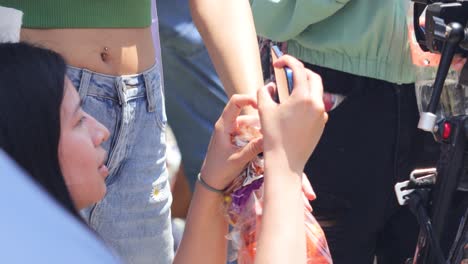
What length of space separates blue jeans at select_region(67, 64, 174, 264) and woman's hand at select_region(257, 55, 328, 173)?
17.3 inches

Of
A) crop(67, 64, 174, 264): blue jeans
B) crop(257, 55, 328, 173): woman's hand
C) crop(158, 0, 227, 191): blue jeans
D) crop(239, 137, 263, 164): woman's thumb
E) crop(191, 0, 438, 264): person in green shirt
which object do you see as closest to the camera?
crop(257, 55, 328, 173): woman's hand

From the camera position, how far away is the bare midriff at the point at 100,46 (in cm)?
151

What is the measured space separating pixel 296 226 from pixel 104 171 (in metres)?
0.37

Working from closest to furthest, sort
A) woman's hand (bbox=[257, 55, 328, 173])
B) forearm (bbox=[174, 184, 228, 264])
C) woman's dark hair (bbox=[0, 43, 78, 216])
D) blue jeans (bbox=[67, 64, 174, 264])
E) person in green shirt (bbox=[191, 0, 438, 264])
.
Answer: woman's dark hair (bbox=[0, 43, 78, 216]), woman's hand (bbox=[257, 55, 328, 173]), forearm (bbox=[174, 184, 228, 264]), blue jeans (bbox=[67, 64, 174, 264]), person in green shirt (bbox=[191, 0, 438, 264])

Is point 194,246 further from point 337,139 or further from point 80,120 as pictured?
point 337,139

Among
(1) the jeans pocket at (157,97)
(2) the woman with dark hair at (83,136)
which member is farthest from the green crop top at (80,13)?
(2) the woman with dark hair at (83,136)

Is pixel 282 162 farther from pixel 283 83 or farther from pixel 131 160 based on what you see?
pixel 131 160

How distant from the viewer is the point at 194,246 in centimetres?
146

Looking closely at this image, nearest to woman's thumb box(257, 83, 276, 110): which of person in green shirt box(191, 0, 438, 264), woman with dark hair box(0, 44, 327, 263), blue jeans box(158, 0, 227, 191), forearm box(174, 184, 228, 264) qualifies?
woman with dark hair box(0, 44, 327, 263)

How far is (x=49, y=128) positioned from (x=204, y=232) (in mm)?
436

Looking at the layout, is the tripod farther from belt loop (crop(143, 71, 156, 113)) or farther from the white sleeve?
the white sleeve

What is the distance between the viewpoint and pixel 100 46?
154cm

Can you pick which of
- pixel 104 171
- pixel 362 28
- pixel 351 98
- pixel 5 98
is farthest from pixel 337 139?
pixel 5 98

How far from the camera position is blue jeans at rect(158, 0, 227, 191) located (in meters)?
2.89
